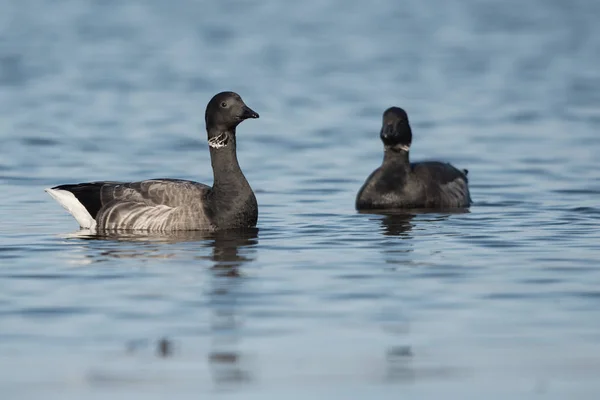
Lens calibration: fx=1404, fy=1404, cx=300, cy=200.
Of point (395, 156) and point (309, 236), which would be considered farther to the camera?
point (395, 156)

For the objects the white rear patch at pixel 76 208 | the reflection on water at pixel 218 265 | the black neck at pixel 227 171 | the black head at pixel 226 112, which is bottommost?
the reflection on water at pixel 218 265

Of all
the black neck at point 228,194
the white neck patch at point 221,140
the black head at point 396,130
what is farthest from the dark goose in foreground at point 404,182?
the white neck patch at point 221,140

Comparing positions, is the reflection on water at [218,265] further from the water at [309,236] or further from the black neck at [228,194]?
the black neck at [228,194]

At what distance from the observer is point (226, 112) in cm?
1695

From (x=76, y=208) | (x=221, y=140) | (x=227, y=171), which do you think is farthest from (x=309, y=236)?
(x=76, y=208)

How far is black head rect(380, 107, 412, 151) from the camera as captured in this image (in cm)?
1955

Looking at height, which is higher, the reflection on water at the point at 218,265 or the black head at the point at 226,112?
the black head at the point at 226,112

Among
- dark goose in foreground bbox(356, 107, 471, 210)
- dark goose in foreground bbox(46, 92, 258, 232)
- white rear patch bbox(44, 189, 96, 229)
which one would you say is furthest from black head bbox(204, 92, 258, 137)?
dark goose in foreground bbox(356, 107, 471, 210)

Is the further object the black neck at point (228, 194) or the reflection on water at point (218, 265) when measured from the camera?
the black neck at point (228, 194)

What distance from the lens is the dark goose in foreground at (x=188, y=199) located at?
659 inches

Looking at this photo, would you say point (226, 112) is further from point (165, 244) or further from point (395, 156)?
point (395, 156)

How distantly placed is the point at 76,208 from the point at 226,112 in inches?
86.3

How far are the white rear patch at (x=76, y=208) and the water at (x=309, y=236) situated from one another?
0.88 ft

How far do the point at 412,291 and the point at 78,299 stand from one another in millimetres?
3012
